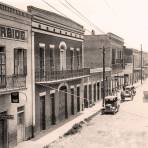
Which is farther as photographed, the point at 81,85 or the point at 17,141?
the point at 81,85

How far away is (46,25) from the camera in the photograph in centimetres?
2653

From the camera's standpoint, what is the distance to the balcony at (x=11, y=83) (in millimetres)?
19312

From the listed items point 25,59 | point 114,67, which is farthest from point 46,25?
point 114,67

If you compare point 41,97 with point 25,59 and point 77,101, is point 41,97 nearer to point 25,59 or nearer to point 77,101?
point 25,59

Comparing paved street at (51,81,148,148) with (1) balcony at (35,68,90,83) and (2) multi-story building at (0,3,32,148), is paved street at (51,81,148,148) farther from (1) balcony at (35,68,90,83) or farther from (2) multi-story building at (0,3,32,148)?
(1) balcony at (35,68,90,83)

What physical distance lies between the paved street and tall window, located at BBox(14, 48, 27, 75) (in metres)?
4.86

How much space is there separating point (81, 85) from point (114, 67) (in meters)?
23.7

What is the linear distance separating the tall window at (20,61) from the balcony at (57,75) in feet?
6.88

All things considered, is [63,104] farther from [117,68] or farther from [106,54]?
[117,68]

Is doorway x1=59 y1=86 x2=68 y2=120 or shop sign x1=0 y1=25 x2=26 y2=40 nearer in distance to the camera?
shop sign x1=0 y1=25 x2=26 y2=40

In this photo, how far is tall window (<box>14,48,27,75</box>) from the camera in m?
21.5

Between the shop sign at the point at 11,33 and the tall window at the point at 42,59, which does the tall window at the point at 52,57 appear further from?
the shop sign at the point at 11,33

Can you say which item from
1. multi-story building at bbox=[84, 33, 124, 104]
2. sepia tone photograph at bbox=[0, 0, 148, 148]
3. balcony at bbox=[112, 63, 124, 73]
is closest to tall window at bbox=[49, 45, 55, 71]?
sepia tone photograph at bbox=[0, 0, 148, 148]

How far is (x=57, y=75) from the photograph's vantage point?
1115 inches
